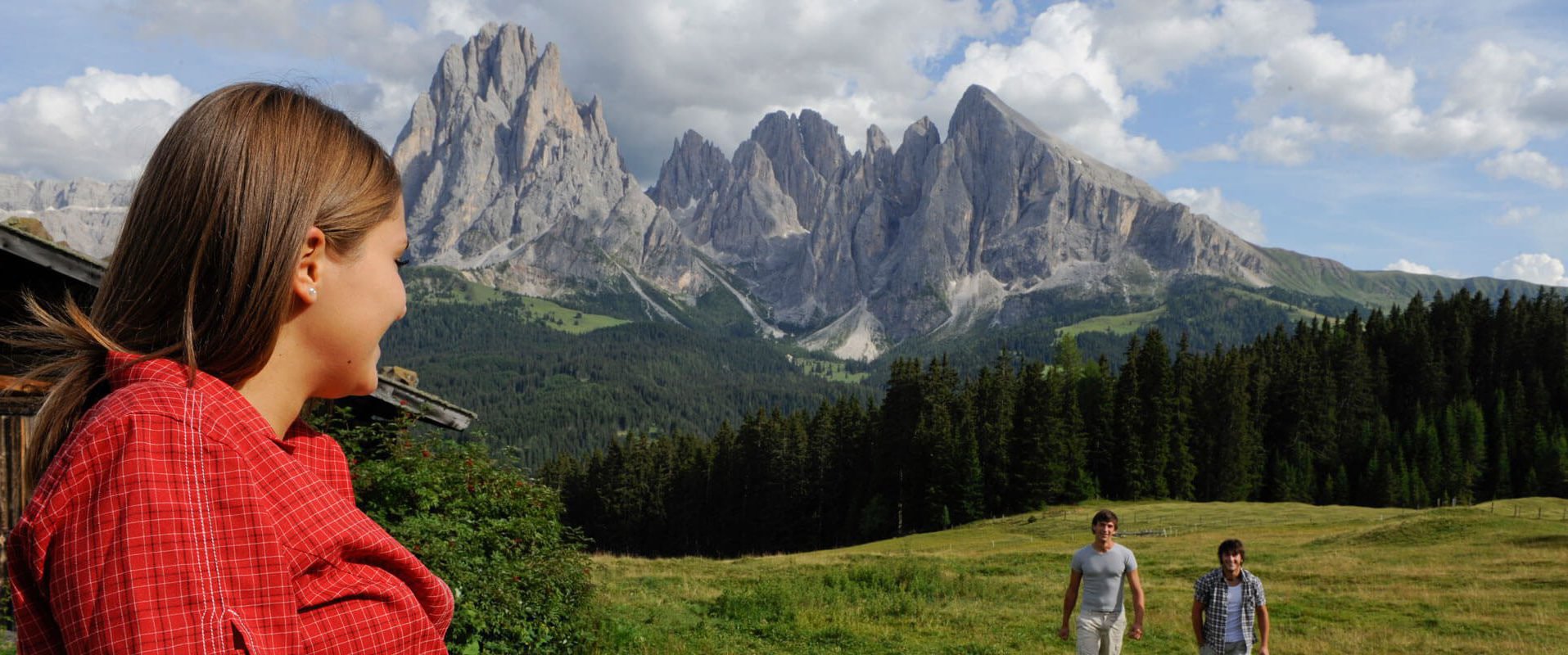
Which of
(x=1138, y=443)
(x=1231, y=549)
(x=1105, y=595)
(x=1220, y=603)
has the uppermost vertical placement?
(x=1231, y=549)

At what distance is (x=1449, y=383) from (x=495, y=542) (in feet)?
355

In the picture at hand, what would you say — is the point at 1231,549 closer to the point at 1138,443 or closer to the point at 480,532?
the point at 480,532

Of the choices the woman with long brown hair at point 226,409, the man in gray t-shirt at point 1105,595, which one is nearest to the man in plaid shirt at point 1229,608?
the man in gray t-shirt at point 1105,595

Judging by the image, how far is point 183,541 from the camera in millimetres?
1258

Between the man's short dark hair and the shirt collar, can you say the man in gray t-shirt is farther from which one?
the shirt collar

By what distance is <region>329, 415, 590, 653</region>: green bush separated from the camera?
33.0ft

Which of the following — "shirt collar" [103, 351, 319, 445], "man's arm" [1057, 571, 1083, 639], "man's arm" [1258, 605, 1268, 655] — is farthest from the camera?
"man's arm" [1057, 571, 1083, 639]

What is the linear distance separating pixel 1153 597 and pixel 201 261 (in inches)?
1050

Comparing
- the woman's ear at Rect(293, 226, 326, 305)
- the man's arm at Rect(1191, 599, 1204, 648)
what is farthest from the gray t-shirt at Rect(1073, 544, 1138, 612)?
the woman's ear at Rect(293, 226, 326, 305)

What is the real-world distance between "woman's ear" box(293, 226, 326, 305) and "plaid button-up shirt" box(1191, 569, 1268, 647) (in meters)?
12.2

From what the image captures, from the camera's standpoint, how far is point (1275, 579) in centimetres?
2781

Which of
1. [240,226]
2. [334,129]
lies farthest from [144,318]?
[334,129]

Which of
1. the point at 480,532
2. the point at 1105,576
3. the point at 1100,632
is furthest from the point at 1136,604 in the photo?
the point at 480,532

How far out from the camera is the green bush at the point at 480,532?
33.0ft
